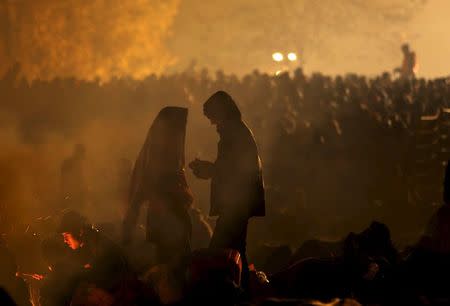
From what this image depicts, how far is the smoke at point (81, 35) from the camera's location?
899 inches

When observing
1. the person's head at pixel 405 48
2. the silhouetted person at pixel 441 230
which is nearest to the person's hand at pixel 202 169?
the silhouetted person at pixel 441 230

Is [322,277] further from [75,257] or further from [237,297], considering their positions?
[75,257]

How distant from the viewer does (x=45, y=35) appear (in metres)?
23.2

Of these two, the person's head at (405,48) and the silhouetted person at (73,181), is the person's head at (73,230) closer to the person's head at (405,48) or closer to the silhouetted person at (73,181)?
the silhouetted person at (73,181)

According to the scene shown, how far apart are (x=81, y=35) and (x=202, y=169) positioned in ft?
64.7

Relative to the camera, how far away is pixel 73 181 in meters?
13.4

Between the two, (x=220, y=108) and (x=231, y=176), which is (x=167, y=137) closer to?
(x=220, y=108)

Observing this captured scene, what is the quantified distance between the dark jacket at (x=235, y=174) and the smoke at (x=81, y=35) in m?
18.1

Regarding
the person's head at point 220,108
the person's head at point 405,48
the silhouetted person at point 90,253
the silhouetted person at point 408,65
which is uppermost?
the person's head at point 405,48

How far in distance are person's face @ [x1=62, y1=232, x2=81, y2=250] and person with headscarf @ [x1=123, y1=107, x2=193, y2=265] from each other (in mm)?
836

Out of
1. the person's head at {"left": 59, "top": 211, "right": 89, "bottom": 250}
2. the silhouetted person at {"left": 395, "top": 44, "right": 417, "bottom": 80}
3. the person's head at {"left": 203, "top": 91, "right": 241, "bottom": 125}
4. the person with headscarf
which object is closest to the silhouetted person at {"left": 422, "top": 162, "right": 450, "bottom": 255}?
the person's head at {"left": 203, "top": 91, "right": 241, "bottom": 125}

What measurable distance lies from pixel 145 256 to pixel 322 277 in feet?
9.89

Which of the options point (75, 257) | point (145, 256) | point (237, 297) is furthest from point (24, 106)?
point (237, 297)

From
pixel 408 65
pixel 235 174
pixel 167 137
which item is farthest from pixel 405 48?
pixel 235 174
